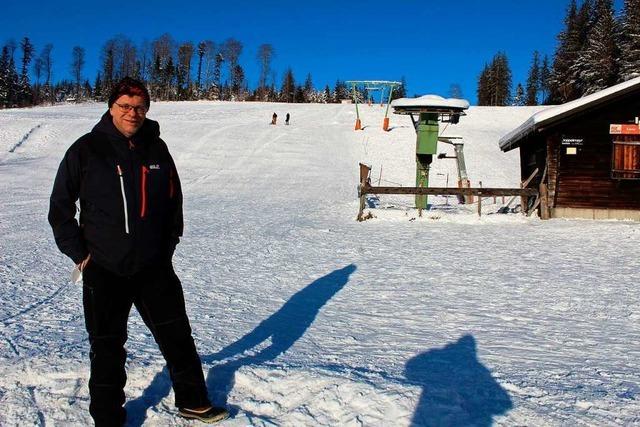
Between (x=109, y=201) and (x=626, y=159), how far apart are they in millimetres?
13930

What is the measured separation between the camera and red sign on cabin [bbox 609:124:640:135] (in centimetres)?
1335

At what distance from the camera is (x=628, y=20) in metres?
49.2

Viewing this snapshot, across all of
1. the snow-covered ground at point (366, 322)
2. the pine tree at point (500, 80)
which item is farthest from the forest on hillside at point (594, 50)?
the snow-covered ground at point (366, 322)

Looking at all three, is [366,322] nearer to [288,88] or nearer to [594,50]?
[594,50]

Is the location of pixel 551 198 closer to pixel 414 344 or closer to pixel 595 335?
pixel 595 335

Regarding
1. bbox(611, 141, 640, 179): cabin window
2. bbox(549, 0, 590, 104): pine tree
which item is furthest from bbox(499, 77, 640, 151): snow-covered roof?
bbox(549, 0, 590, 104): pine tree

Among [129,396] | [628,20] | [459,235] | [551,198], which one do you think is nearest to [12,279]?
[129,396]

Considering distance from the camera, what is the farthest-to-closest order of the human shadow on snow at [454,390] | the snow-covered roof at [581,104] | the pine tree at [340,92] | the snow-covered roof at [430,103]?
the pine tree at [340,92] → the snow-covered roof at [430,103] → the snow-covered roof at [581,104] → the human shadow on snow at [454,390]

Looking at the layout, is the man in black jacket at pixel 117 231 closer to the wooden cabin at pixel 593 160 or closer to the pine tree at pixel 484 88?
the wooden cabin at pixel 593 160

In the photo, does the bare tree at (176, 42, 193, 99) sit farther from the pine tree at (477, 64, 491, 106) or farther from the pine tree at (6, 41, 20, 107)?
the pine tree at (477, 64, 491, 106)

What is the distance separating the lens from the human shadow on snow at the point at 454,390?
323cm

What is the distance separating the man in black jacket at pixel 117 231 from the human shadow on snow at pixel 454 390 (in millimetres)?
1325

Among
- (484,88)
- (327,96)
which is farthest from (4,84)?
(484,88)

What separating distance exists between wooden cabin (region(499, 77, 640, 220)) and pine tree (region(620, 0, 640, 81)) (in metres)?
38.2
